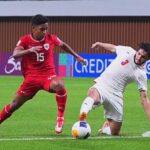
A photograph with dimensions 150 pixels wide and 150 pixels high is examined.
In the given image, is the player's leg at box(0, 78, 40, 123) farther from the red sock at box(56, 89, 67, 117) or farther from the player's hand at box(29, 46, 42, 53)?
the player's hand at box(29, 46, 42, 53)

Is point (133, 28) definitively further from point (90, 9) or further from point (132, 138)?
point (132, 138)

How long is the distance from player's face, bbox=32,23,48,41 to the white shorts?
4.11 feet

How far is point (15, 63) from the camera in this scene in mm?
39781

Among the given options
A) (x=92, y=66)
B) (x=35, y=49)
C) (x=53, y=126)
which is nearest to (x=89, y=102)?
(x=35, y=49)

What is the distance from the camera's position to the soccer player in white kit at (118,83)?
11.8 meters

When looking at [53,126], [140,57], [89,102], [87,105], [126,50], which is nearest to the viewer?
[87,105]

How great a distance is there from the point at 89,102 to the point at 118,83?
103 centimetres

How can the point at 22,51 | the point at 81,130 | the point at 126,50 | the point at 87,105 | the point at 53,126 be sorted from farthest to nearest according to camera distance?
the point at 53,126 → the point at 126,50 → the point at 22,51 → the point at 87,105 → the point at 81,130

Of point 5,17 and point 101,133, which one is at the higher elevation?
point 5,17

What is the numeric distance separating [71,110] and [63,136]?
248 inches

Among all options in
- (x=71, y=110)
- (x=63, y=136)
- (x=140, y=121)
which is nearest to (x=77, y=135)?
(x=63, y=136)

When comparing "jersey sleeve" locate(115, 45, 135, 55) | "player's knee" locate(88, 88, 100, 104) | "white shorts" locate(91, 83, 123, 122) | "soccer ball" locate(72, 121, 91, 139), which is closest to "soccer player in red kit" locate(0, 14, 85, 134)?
"player's knee" locate(88, 88, 100, 104)

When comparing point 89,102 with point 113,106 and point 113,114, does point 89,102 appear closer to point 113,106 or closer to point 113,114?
point 113,106

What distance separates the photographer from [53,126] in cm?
1420
